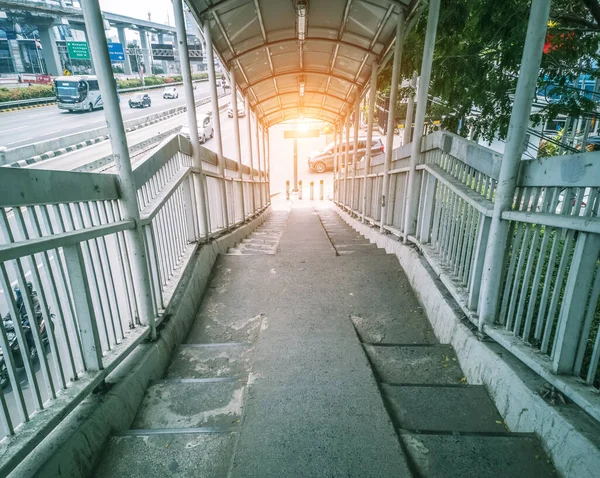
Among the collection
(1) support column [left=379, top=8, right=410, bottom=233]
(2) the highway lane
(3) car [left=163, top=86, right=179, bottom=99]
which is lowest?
(1) support column [left=379, top=8, right=410, bottom=233]

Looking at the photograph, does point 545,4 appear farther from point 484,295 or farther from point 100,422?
point 100,422

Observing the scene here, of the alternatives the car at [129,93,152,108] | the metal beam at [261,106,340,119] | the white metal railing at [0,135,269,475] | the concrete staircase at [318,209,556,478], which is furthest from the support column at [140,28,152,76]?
the concrete staircase at [318,209,556,478]

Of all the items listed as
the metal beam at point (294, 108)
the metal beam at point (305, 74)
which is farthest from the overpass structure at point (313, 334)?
the metal beam at point (294, 108)

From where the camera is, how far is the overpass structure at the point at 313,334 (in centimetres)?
149

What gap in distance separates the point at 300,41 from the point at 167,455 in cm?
617

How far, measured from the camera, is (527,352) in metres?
1.86

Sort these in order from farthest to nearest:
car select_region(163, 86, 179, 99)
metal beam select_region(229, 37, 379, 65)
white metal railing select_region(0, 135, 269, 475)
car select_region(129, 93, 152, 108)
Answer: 1. car select_region(163, 86, 179, 99)
2. car select_region(129, 93, 152, 108)
3. metal beam select_region(229, 37, 379, 65)
4. white metal railing select_region(0, 135, 269, 475)

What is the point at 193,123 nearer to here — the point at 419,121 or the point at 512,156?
the point at 419,121

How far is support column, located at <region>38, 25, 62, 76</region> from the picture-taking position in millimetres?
33281

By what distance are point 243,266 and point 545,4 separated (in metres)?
3.63

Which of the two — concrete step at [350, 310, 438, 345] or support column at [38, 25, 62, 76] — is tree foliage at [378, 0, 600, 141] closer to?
concrete step at [350, 310, 438, 345]

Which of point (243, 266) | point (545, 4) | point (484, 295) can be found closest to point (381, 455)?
point (484, 295)

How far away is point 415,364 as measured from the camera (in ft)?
7.95

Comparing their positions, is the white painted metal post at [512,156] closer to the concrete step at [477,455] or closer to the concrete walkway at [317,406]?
the concrete walkway at [317,406]
